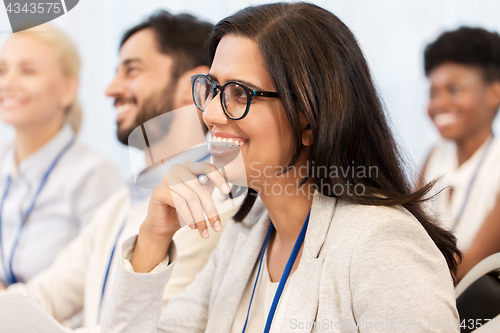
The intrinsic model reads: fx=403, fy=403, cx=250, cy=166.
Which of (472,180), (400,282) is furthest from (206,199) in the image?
(472,180)

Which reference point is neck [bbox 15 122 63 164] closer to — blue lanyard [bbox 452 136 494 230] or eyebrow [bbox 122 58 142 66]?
eyebrow [bbox 122 58 142 66]

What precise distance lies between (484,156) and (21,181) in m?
2.50

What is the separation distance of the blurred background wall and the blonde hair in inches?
1.5

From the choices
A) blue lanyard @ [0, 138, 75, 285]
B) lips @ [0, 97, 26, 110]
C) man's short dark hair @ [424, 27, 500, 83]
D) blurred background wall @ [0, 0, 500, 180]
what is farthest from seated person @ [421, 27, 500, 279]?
lips @ [0, 97, 26, 110]

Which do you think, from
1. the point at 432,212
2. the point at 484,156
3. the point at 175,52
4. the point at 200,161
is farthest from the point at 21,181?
the point at 484,156

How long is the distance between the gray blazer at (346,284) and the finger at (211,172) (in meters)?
0.20

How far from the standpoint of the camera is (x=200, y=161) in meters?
0.88

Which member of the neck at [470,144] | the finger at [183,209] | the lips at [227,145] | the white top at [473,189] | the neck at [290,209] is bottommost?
the white top at [473,189]

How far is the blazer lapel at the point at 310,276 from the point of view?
31.0 inches

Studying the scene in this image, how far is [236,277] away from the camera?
102 centimetres

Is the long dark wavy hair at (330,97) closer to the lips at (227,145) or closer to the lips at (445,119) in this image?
the lips at (227,145)

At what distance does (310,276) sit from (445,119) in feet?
5.87

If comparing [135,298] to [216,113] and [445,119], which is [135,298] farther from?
[445,119]

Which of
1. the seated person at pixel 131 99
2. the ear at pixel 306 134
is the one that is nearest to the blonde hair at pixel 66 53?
the seated person at pixel 131 99
